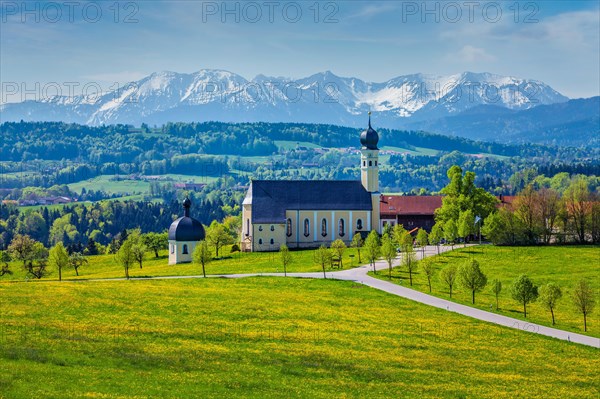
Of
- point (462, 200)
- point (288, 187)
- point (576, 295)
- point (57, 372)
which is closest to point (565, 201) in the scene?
point (462, 200)

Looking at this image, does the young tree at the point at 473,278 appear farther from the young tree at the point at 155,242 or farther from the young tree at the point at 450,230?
the young tree at the point at 155,242

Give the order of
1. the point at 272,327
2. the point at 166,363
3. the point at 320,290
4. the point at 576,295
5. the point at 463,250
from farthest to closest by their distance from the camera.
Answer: the point at 463,250 < the point at 320,290 < the point at 576,295 < the point at 272,327 < the point at 166,363

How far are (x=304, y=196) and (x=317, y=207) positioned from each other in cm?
265

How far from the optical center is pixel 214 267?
97.2m

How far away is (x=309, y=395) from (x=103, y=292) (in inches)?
1214

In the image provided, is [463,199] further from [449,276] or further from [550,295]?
[550,295]

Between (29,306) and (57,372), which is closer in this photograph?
(57,372)

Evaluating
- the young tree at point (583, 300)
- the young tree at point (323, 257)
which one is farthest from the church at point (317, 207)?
the young tree at point (583, 300)

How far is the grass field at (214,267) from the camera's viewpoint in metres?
93.2

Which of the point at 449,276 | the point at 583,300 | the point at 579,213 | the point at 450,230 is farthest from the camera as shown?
the point at 579,213

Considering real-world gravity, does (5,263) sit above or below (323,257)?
below

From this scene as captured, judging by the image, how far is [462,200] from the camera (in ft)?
348

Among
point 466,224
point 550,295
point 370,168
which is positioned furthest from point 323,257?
point 370,168

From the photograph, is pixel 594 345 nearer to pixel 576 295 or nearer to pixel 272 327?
pixel 576 295
